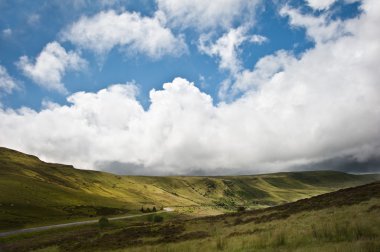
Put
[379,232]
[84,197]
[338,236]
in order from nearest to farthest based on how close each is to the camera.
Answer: [379,232] < [338,236] < [84,197]

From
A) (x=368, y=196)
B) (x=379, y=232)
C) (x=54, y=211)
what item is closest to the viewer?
(x=379, y=232)

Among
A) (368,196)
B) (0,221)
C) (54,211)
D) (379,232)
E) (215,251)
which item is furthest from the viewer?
(54,211)

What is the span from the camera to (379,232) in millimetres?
16500

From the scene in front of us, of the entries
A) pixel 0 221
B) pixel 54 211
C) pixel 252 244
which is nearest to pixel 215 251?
pixel 252 244

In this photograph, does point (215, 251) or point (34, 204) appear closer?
point (215, 251)

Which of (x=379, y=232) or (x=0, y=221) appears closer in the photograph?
(x=379, y=232)

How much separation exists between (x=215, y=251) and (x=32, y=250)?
3216 cm

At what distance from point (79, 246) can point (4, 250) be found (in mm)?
12943

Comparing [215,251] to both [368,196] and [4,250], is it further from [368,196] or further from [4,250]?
[4,250]

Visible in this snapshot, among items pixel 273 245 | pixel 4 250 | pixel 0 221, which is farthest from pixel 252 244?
pixel 0 221

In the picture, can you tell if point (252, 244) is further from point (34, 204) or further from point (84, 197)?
point (84, 197)

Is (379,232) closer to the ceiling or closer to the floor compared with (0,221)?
closer to the ceiling

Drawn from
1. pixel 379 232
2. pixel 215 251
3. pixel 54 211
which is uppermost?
pixel 379 232

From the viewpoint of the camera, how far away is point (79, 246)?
132 feet
